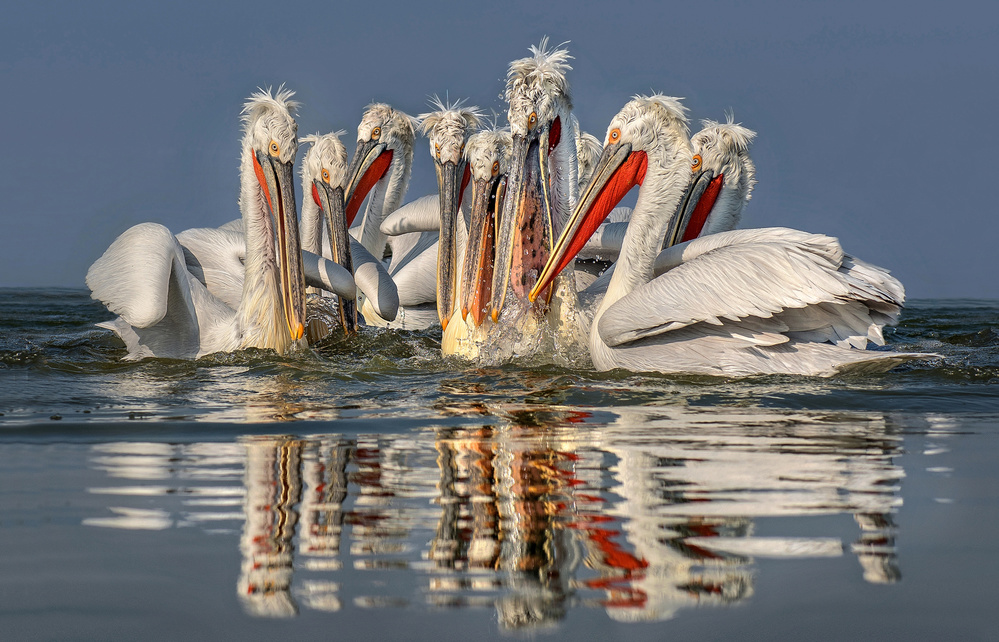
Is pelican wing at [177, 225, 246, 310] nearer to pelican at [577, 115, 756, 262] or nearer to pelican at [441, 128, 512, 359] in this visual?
pelican at [441, 128, 512, 359]

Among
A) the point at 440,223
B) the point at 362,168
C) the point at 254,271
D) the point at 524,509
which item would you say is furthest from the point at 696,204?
the point at 524,509

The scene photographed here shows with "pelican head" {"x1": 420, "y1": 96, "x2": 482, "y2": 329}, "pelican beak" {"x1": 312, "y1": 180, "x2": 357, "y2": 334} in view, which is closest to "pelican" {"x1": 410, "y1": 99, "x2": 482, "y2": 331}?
"pelican head" {"x1": 420, "y1": 96, "x2": 482, "y2": 329}

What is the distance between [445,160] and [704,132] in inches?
80.6

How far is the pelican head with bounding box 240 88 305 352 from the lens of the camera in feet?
20.5

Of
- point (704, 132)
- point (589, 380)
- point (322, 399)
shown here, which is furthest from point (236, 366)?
point (704, 132)

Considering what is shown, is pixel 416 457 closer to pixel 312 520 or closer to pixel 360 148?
pixel 312 520

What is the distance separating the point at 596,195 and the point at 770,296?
145cm

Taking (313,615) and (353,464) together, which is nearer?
(313,615)

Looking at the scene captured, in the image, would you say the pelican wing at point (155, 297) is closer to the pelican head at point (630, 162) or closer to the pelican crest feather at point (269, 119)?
the pelican crest feather at point (269, 119)

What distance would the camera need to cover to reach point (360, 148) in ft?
29.2

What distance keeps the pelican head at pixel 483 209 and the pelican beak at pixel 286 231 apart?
0.98 metres

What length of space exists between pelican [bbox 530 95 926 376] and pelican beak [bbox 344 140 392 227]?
3.35 m

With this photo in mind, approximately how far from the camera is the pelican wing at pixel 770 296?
5016 millimetres

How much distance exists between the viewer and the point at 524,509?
2576mm
